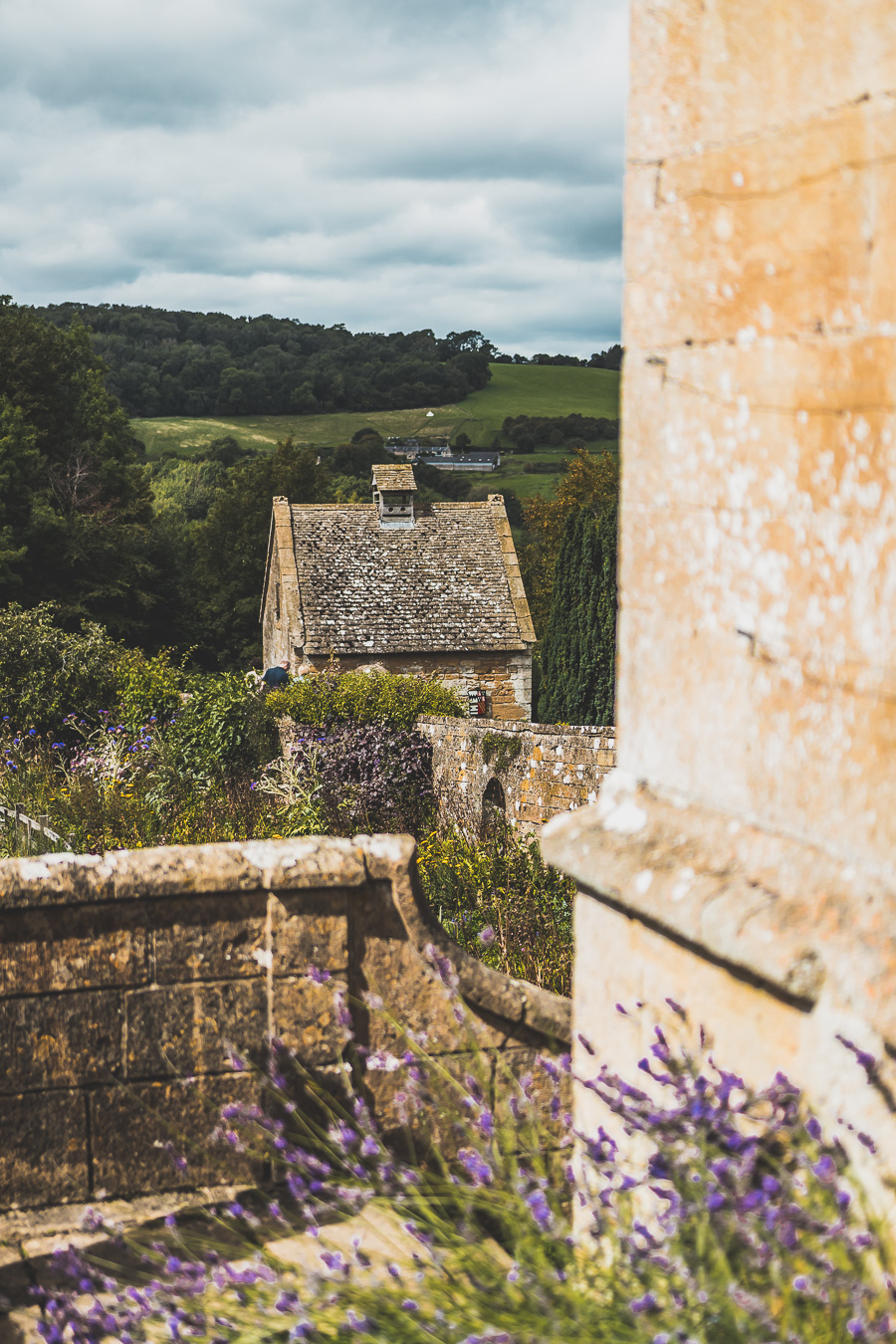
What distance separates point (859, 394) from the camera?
1.75 meters

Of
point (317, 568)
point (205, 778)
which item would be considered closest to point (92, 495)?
point (317, 568)

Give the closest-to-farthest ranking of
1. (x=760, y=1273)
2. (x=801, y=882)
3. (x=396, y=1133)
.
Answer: (x=760, y=1273) → (x=801, y=882) → (x=396, y=1133)

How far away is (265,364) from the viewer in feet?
299

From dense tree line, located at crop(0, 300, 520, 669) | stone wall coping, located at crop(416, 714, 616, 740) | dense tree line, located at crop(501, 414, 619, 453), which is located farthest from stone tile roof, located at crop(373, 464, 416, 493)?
dense tree line, located at crop(501, 414, 619, 453)

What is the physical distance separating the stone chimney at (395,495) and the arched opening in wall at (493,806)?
14773 millimetres

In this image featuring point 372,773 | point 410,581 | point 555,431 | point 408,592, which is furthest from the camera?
point 555,431

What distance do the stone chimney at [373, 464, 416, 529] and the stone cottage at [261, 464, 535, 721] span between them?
24 millimetres

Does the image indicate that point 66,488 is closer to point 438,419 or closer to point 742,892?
point 742,892

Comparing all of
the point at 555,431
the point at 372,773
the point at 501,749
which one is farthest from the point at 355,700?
the point at 555,431

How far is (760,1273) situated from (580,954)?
2.63ft

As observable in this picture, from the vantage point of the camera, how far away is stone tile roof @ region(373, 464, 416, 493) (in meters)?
26.1

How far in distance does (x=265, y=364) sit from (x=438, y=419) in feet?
52.9

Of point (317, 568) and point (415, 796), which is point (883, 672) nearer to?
point (415, 796)

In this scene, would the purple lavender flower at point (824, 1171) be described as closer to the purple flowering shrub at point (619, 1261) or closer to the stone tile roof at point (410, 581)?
the purple flowering shrub at point (619, 1261)
